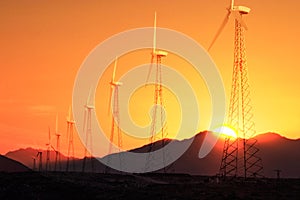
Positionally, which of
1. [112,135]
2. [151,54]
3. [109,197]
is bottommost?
[109,197]

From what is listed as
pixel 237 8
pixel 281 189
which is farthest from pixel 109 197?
pixel 237 8

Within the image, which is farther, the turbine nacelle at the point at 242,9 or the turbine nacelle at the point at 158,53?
the turbine nacelle at the point at 158,53

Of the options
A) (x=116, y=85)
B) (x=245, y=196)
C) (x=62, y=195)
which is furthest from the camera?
(x=116, y=85)

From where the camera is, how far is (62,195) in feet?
287

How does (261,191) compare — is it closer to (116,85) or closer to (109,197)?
(109,197)

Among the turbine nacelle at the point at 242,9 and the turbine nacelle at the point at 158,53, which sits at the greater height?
the turbine nacelle at the point at 242,9

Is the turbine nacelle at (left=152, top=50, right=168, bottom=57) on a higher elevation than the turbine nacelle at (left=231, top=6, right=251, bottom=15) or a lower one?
lower

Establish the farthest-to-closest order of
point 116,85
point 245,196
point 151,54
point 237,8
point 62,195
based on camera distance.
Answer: point 116,85 < point 151,54 < point 237,8 < point 62,195 < point 245,196

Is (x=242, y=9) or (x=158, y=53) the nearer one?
(x=242, y=9)

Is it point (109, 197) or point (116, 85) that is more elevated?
point (116, 85)

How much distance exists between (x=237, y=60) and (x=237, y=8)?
8.99 meters

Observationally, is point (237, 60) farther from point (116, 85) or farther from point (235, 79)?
point (116, 85)

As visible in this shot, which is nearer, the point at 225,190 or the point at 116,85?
the point at 225,190

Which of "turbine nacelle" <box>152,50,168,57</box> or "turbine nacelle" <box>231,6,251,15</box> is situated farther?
"turbine nacelle" <box>152,50,168,57</box>
